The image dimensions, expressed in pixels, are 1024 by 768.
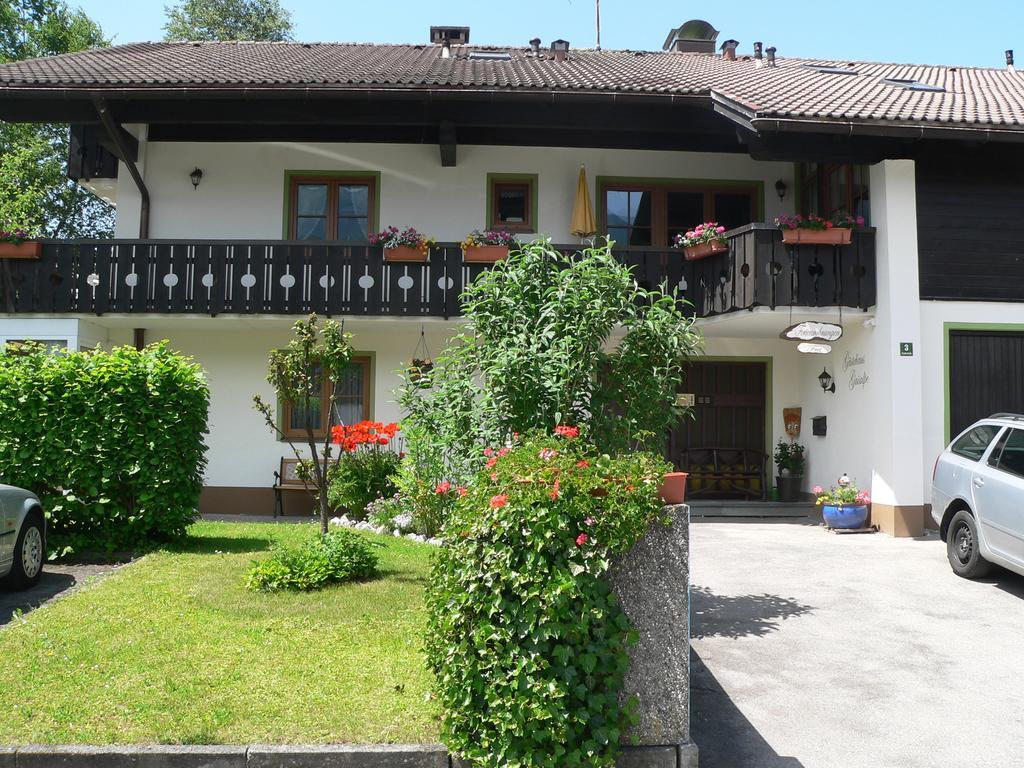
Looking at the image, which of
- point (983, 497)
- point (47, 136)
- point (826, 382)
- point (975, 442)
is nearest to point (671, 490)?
point (983, 497)

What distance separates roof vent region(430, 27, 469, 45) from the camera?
67.3 feet

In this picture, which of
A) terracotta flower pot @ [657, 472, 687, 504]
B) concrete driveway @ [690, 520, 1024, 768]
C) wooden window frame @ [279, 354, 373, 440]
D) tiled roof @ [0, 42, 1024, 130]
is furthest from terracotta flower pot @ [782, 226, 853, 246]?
terracotta flower pot @ [657, 472, 687, 504]

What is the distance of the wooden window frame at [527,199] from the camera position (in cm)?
1572

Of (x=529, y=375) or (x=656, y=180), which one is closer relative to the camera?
(x=529, y=375)

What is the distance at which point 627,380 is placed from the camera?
21.6ft

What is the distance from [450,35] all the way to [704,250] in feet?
32.9

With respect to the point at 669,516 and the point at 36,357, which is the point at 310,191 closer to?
the point at 36,357

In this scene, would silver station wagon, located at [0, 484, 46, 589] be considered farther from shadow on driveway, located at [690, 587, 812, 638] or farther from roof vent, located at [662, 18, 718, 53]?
roof vent, located at [662, 18, 718, 53]

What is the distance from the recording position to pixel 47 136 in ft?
92.7

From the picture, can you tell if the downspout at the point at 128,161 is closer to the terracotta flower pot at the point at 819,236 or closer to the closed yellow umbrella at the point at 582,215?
the closed yellow umbrella at the point at 582,215

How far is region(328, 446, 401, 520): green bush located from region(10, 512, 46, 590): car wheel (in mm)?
5005

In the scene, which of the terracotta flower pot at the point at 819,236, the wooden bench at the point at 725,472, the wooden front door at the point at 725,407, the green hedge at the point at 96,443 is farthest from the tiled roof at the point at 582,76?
the green hedge at the point at 96,443

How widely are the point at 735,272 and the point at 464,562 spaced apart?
33.7 feet

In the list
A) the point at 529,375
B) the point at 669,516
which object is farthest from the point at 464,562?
the point at 529,375
